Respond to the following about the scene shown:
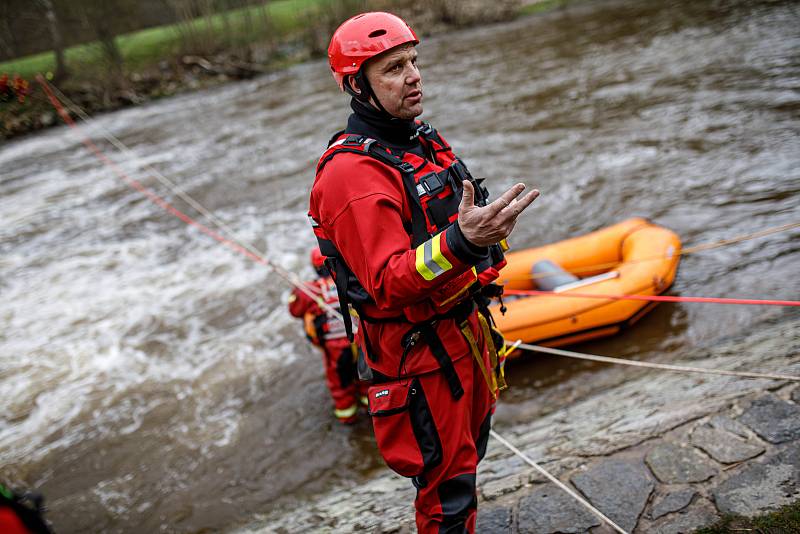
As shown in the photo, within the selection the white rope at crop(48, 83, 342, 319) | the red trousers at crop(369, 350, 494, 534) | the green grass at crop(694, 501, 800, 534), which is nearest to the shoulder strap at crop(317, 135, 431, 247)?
the red trousers at crop(369, 350, 494, 534)

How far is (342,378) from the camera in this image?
15.7ft

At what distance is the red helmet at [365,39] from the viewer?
6.68ft

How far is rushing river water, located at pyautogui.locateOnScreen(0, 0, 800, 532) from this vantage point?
498cm

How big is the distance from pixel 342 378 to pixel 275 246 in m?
4.71

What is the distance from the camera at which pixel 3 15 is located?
9.54m

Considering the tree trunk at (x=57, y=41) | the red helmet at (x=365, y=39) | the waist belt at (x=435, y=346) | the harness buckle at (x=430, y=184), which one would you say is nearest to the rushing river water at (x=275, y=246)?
the waist belt at (x=435, y=346)

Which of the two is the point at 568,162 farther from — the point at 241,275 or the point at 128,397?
the point at 128,397

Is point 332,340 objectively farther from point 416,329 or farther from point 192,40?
point 192,40

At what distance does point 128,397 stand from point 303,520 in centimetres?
333

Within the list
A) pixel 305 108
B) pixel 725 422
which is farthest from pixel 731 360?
pixel 305 108

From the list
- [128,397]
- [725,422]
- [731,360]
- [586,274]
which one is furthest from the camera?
[128,397]

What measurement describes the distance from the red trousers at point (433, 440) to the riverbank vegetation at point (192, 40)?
2179 centimetres

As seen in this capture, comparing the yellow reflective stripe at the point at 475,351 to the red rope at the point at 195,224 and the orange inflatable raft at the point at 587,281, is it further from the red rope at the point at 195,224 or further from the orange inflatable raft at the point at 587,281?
the orange inflatable raft at the point at 587,281

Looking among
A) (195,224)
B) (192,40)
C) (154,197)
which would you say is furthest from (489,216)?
(192,40)
